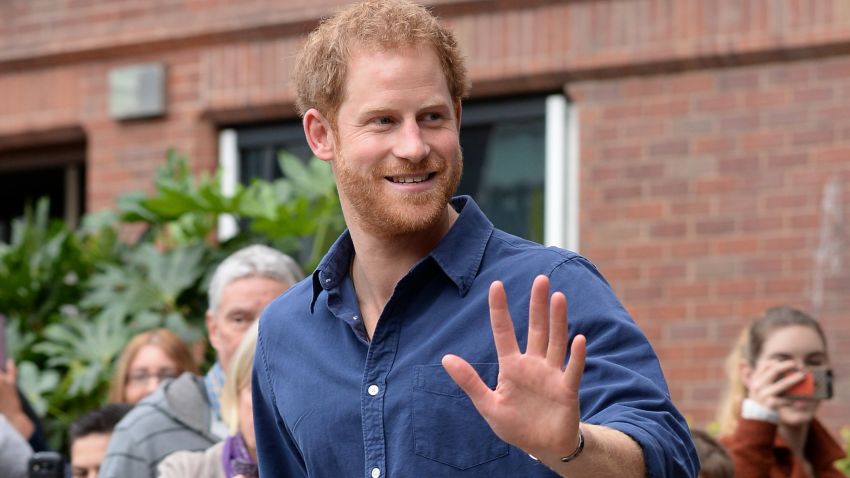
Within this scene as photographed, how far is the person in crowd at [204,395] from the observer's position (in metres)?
5.18

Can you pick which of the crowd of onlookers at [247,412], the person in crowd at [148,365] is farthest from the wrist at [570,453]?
the person in crowd at [148,365]

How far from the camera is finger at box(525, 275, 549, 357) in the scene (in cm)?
237

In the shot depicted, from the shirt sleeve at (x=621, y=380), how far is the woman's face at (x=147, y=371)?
3.85m

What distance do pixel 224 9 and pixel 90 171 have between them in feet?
4.27

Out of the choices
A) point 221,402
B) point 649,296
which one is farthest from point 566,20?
point 221,402

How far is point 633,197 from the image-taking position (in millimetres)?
7699

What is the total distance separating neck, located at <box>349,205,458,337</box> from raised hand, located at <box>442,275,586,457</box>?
493mm

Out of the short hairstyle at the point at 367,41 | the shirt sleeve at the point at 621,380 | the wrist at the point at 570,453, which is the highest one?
the short hairstyle at the point at 367,41

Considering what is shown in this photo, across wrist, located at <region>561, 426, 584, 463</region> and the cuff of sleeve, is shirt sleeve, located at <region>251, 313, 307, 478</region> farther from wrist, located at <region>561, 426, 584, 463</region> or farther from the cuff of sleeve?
the cuff of sleeve

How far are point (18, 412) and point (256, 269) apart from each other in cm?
134

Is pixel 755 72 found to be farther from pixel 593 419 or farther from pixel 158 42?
pixel 593 419

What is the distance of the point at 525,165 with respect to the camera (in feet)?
26.6

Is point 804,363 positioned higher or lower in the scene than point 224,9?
lower

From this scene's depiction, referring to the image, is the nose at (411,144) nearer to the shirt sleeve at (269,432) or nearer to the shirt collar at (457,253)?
the shirt collar at (457,253)
